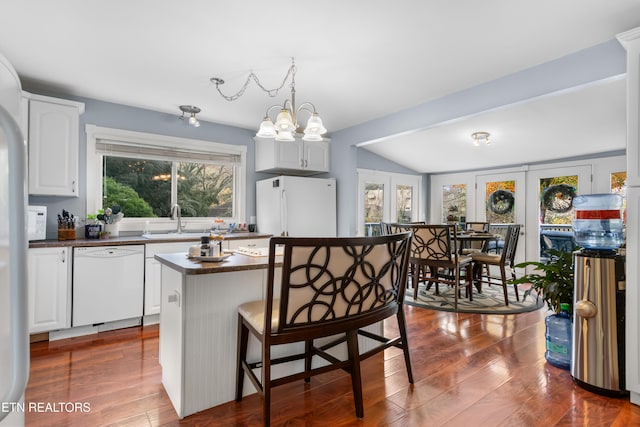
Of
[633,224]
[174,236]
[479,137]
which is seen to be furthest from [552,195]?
[174,236]

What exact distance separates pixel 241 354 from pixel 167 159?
2912mm

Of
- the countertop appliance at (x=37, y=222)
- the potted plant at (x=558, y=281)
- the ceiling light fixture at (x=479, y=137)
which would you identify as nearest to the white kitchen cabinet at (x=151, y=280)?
the countertop appliance at (x=37, y=222)

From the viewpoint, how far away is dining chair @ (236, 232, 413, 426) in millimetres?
1469

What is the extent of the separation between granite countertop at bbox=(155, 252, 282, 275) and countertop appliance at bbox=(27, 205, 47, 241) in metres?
1.75

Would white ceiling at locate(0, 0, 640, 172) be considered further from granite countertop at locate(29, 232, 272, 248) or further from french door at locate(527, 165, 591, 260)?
granite countertop at locate(29, 232, 272, 248)

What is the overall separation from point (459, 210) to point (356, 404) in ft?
17.1

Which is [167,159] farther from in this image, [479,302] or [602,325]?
[602,325]

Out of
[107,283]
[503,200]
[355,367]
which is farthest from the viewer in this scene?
[503,200]

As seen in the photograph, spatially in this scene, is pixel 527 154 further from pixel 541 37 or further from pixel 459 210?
pixel 541 37

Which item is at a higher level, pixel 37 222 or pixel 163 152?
pixel 163 152

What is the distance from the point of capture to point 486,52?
2.43m

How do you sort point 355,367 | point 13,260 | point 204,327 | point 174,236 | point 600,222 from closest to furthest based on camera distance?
point 13,260, point 355,367, point 204,327, point 600,222, point 174,236

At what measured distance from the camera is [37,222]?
2898 mm

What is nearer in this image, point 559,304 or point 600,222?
point 600,222
